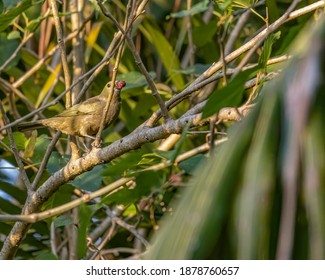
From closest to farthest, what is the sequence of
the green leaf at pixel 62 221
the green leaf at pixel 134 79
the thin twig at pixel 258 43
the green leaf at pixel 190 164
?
the thin twig at pixel 258 43 → the green leaf at pixel 190 164 → the green leaf at pixel 62 221 → the green leaf at pixel 134 79

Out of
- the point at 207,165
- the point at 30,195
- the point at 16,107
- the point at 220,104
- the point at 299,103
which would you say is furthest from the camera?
the point at 16,107

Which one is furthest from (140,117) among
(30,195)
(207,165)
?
(207,165)

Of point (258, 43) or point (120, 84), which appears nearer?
point (258, 43)

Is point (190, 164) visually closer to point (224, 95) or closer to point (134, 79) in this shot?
point (224, 95)

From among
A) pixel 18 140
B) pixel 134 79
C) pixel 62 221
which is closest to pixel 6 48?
pixel 134 79

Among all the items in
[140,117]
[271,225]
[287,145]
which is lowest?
[140,117]

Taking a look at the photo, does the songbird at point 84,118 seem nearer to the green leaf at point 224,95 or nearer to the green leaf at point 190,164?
the green leaf at point 190,164

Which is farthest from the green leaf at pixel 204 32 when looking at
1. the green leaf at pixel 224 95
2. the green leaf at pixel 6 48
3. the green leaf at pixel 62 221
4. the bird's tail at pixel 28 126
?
the green leaf at pixel 224 95

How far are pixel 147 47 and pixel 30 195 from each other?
8.09 ft

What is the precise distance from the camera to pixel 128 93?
4.38 meters

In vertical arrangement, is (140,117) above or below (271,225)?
below

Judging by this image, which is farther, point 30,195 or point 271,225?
point 30,195

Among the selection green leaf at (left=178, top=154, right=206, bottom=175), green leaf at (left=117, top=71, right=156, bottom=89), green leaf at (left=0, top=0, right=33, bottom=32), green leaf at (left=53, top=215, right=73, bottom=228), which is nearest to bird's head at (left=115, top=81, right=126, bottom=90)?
green leaf at (left=117, top=71, right=156, bottom=89)

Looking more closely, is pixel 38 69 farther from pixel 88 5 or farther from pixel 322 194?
pixel 322 194
